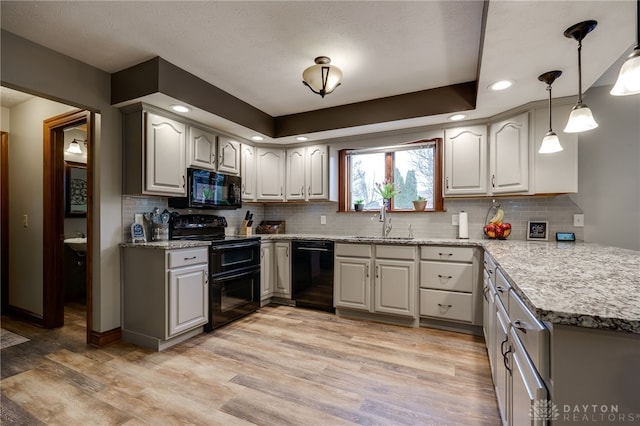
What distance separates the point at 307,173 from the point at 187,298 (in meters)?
2.10

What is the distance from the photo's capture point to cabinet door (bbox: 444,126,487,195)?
10.2 ft

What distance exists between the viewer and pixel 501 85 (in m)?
2.39

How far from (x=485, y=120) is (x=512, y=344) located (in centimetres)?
257

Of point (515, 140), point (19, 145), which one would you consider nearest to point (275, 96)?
point (515, 140)

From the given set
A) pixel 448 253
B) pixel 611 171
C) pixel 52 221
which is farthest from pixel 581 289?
pixel 52 221

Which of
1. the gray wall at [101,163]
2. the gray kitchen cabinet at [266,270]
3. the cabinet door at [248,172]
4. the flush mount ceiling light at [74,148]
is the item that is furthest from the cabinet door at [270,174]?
the flush mount ceiling light at [74,148]

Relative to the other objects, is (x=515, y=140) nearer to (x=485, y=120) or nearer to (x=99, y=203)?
(x=485, y=120)

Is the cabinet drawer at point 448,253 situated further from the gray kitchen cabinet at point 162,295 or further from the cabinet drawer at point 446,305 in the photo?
the gray kitchen cabinet at point 162,295

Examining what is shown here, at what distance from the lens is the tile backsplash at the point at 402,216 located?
2.92 m

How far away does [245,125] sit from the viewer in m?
3.38

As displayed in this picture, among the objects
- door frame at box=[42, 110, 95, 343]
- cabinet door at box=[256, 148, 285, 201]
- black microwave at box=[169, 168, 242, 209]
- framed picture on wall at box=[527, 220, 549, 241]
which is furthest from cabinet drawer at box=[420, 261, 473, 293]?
door frame at box=[42, 110, 95, 343]

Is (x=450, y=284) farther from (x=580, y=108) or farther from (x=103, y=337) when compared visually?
(x=103, y=337)

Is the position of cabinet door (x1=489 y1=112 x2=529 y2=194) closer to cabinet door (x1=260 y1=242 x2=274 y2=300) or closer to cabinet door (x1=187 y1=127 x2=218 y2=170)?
cabinet door (x1=260 y1=242 x2=274 y2=300)

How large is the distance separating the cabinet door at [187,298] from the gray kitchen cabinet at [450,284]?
2.12m
